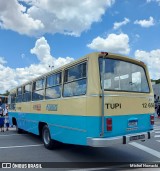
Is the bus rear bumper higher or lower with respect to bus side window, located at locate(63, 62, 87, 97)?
lower

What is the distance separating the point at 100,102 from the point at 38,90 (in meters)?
4.72

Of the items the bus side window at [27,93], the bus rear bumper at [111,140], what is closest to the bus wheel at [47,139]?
the bus side window at [27,93]

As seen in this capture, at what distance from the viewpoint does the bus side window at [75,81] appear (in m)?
7.42

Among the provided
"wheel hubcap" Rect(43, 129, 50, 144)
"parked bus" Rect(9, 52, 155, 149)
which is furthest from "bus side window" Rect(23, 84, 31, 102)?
"parked bus" Rect(9, 52, 155, 149)

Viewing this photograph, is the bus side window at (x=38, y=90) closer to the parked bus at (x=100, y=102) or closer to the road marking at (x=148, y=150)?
the parked bus at (x=100, y=102)

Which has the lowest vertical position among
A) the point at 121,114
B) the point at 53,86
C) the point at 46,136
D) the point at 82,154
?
the point at 82,154

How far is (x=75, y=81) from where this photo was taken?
7.82 m

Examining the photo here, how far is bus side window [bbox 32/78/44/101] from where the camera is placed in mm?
10484

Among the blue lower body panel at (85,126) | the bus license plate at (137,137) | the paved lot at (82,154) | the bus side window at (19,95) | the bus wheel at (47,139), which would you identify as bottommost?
the paved lot at (82,154)

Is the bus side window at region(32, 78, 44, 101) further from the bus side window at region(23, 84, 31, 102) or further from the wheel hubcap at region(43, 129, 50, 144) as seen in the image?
the wheel hubcap at region(43, 129, 50, 144)

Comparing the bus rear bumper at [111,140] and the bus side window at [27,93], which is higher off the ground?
the bus side window at [27,93]

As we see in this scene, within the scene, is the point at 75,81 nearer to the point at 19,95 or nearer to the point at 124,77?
the point at 124,77

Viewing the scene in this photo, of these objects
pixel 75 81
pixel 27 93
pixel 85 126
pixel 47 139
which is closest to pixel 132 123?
pixel 85 126

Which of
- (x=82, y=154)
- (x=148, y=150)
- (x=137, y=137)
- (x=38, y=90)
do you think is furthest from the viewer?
(x=38, y=90)
